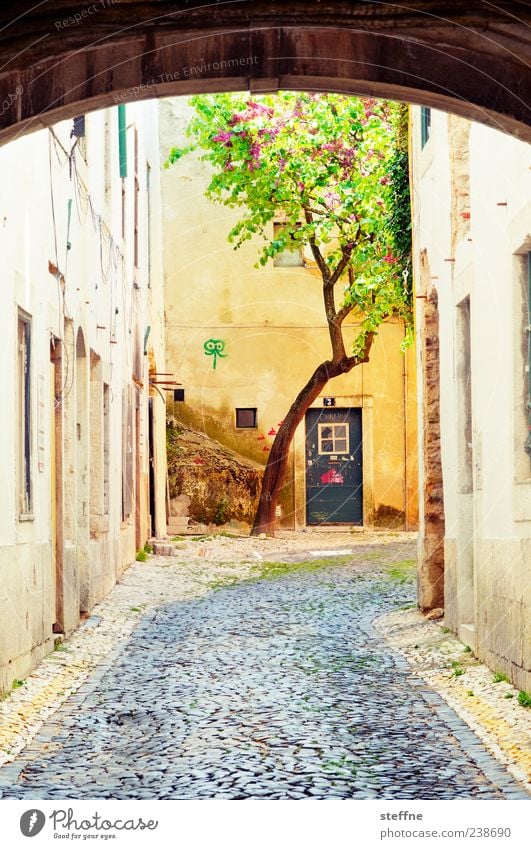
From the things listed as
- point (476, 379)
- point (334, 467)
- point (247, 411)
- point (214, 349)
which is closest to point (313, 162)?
point (214, 349)

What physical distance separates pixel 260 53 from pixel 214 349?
2125 cm

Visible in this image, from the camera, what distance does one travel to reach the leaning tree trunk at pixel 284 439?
24.4 metres

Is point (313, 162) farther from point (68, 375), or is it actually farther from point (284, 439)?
point (68, 375)

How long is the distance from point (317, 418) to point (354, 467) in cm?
123

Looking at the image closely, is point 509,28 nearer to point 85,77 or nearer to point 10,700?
point 85,77

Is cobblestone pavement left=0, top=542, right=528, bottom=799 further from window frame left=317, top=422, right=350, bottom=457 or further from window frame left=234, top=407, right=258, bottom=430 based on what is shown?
window frame left=317, top=422, right=350, bottom=457

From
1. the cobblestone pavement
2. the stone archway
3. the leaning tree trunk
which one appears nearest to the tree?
the leaning tree trunk

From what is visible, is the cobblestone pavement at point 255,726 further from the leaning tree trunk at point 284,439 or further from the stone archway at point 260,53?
the leaning tree trunk at point 284,439

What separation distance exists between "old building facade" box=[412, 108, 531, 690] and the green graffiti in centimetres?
1383

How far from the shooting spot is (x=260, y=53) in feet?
→ 20.7

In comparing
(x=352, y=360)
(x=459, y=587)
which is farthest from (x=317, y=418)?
(x=459, y=587)

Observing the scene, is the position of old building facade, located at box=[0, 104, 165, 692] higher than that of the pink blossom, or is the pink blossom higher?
the pink blossom

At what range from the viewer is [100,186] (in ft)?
50.8

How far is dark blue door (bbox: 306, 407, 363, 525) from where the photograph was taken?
90.0 ft
